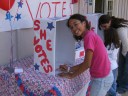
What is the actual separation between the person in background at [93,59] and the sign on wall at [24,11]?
695 mm

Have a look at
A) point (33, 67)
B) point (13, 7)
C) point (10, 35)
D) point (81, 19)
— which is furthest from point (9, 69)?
point (81, 19)

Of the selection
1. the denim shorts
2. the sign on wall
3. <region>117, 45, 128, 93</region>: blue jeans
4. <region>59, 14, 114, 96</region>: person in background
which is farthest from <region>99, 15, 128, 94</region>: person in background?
the denim shorts

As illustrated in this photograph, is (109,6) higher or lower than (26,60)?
higher

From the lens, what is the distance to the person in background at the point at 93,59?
7.07 ft

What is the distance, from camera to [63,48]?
9.67ft

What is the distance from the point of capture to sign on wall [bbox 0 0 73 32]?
2539 mm

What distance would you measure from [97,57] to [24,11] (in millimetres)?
1064

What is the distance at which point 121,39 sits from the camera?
3.32 metres

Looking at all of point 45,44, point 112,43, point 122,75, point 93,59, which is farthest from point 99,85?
point 122,75

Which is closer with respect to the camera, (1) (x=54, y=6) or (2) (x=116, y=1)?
(1) (x=54, y=6)

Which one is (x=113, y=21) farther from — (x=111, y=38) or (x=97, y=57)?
(x=97, y=57)

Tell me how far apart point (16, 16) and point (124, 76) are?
2.25 meters

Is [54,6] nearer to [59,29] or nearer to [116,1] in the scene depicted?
[59,29]

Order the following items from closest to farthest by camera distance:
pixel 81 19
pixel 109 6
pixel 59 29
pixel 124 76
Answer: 1. pixel 81 19
2. pixel 59 29
3. pixel 124 76
4. pixel 109 6
